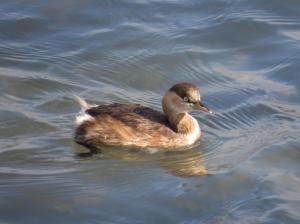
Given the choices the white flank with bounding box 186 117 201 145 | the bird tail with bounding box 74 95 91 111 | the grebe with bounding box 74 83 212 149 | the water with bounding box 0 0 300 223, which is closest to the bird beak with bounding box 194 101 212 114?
the grebe with bounding box 74 83 212 149

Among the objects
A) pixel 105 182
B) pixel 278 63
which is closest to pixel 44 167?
pixel 105 182

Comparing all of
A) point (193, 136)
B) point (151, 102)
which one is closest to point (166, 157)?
point (193, 136)

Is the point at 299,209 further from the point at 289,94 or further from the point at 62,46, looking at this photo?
the point at 62,46

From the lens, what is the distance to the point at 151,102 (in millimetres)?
10562

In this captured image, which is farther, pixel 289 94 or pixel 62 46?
pixel 62 46

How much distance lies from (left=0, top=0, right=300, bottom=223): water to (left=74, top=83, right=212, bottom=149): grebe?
0.50 feet

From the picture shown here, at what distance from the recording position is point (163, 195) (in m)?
8.16

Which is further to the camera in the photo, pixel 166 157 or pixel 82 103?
pixel 82 103

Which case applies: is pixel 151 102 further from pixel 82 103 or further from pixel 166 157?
pixel 166 157

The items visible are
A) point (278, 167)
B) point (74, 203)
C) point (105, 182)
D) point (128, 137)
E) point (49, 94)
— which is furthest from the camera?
point (49, 94)

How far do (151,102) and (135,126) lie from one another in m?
1.02

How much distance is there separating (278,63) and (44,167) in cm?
410

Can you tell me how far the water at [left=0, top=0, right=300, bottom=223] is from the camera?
799 cm

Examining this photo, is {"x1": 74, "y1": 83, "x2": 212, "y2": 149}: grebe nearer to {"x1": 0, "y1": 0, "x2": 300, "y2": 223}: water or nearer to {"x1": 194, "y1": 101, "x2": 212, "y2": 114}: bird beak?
{"x1": 194, "y1": 101, "x2": 212, "y2": 114}: bird beak
